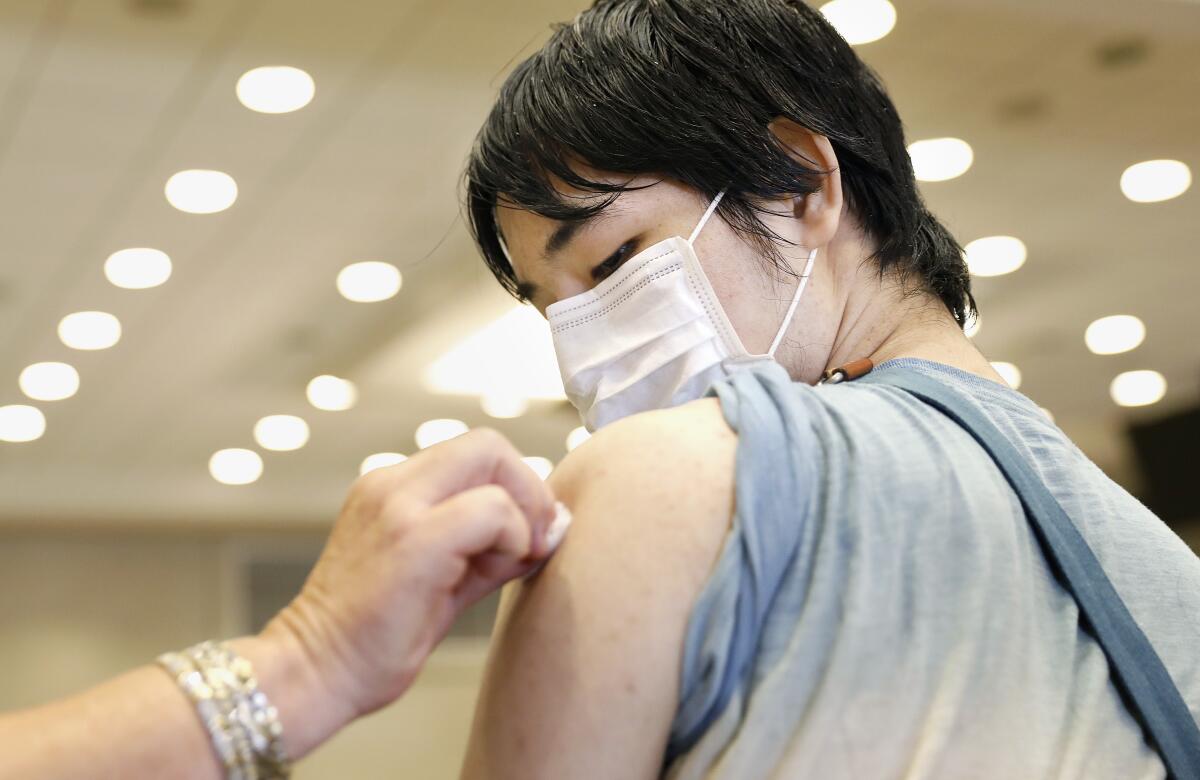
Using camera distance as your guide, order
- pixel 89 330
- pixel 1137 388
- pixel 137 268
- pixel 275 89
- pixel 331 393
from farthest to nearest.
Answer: pixel 1137 388 → pixel 331 393 → pixel 89 330 → pixel 137 268 → pixel 275 89

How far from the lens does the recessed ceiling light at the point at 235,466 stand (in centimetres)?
979

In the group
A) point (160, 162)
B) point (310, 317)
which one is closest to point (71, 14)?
point (160, 162)

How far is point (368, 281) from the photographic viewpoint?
6598 mm

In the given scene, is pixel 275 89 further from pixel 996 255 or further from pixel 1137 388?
pixel 1137 388

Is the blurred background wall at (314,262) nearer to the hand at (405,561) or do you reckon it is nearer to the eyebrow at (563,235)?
the eyebrow at (563,235)

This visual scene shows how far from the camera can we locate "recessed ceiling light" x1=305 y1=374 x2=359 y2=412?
816cm

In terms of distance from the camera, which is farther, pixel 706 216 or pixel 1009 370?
pixel 1009 370

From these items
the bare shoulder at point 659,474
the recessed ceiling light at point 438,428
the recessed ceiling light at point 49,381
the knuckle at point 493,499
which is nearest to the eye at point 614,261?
the bare shoulder at point 659,474

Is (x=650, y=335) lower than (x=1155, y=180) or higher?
lower

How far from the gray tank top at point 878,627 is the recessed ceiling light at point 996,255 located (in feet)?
20.1

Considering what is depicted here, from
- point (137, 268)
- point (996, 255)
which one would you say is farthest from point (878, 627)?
point (996, 255)

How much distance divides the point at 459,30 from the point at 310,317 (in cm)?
272

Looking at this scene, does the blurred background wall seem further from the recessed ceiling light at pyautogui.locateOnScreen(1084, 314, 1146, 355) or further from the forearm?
the forearm

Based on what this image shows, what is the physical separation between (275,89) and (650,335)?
12.3 ft
